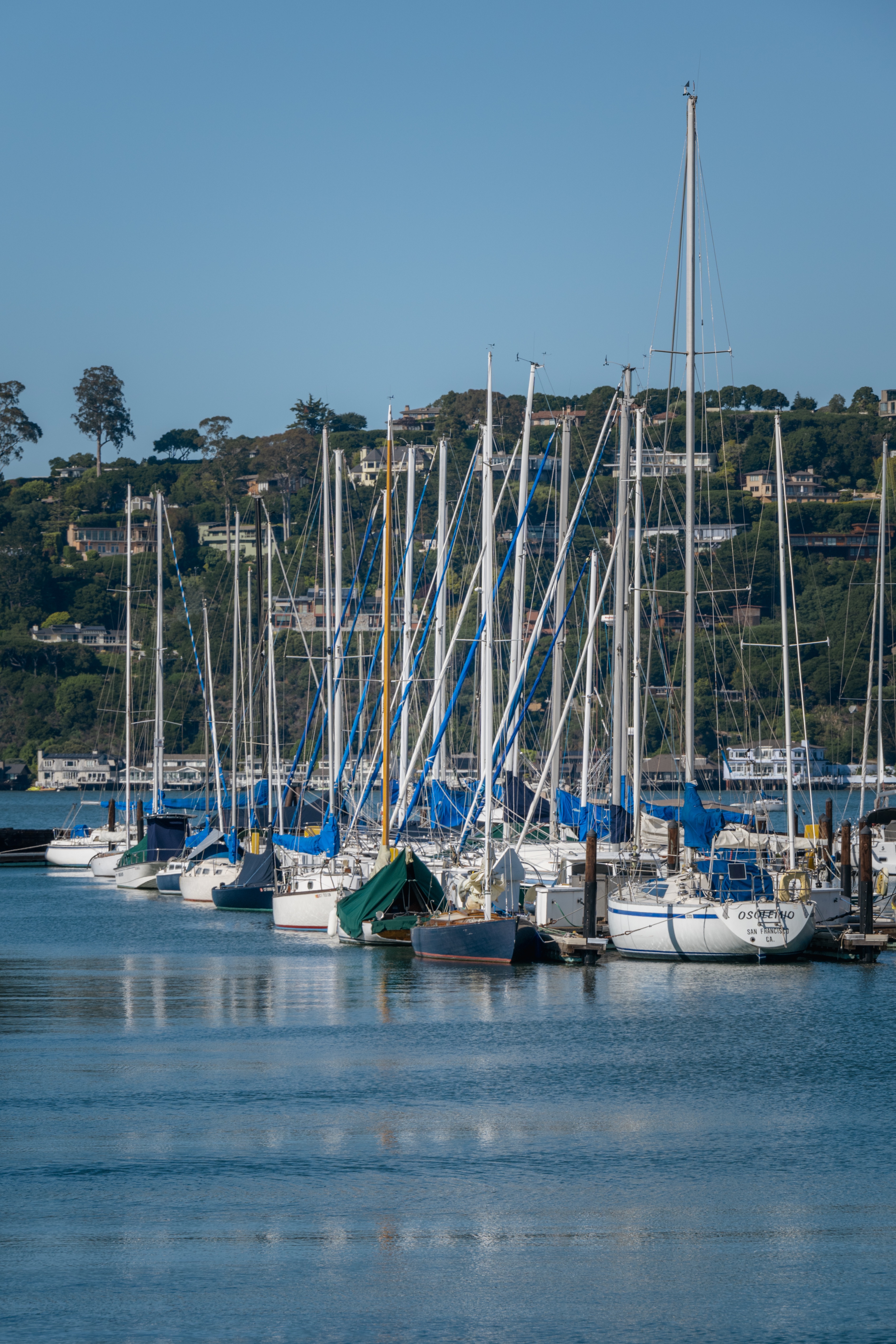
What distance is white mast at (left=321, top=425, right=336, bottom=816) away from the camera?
4788cm

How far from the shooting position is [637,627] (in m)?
39.4

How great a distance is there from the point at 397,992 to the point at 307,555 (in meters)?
142

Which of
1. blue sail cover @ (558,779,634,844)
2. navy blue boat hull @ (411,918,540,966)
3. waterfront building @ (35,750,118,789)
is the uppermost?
blue sail cover @ (558,779,634,844)

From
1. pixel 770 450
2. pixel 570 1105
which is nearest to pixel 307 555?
pixel 770 450

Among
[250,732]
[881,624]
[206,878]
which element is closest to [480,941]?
[206,878]

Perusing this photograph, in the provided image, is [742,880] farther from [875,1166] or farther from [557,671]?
[875,1166]

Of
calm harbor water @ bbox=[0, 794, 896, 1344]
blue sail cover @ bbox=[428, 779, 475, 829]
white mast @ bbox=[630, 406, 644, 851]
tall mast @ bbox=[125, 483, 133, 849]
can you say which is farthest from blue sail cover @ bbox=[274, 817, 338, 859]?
tall mast @ bbox=[125, 483, 133, 849]

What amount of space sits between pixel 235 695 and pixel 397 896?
2349 cm

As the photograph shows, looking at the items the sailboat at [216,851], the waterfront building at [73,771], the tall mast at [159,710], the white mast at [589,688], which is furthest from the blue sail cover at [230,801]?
the waterfront building at [73,771]

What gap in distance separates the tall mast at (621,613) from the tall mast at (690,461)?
314 cm

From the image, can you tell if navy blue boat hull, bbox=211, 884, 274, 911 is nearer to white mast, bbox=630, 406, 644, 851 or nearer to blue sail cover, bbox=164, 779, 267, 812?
blue sail cover, bbox=164, 779, 267, 812

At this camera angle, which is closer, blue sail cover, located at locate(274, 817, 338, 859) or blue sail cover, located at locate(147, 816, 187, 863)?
blue sail cover, located at locate(274, 817, 338, 859)

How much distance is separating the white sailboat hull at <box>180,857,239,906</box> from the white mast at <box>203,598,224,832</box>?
343 centimetres

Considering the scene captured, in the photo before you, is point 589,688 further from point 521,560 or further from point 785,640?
point 785,640
